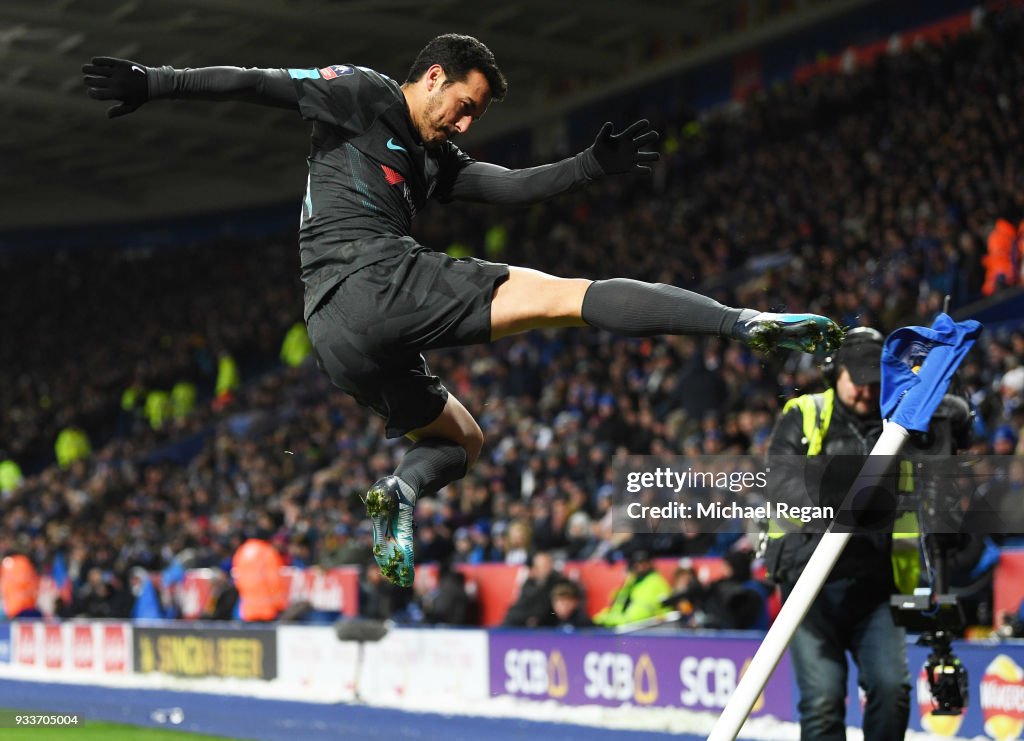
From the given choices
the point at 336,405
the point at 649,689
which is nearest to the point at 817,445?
the point at 649,689

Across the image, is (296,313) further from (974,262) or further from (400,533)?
(400,533)

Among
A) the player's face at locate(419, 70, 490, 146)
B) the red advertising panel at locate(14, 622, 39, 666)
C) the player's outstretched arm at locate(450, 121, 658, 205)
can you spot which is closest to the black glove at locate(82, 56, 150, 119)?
the player's face at locate(419, 70, 490, 146)

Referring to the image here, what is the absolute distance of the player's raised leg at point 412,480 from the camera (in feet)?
15.2

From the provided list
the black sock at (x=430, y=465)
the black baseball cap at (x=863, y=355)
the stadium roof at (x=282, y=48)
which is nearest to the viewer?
the black sock at (x=430, y=465)

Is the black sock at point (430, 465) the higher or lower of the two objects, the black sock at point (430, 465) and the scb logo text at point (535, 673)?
the higher

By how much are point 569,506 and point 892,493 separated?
889 cm

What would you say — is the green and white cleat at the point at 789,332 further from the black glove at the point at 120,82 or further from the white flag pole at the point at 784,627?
the black glove at the point at 120,82

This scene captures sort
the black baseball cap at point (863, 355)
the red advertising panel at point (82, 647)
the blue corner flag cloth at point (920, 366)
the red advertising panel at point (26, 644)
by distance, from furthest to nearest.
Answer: the red advertising panel at point (26, 644), the red advertising panel at point (82, 647), the black baseball cap at point (863, 355), the blue corner flag cloth at point (920, 366)

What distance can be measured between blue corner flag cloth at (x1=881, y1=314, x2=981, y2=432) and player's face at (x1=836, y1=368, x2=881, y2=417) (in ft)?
2.95

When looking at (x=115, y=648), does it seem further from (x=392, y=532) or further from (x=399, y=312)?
(x=399, y=312)

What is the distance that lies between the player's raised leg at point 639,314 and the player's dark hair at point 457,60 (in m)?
0.65

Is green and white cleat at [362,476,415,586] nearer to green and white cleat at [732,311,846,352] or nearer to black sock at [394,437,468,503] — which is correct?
black sock at [394,437,468,503]

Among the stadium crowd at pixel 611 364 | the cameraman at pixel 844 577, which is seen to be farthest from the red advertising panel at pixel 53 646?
the cameraman at pixel 844 577

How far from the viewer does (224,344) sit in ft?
98.5
